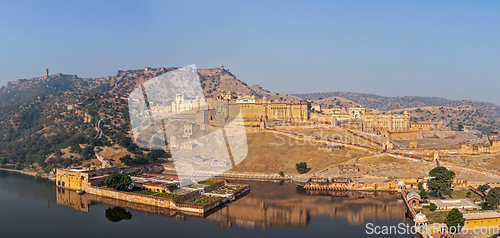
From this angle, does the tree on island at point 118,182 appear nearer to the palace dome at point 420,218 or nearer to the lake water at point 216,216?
the lake water at point 216,216

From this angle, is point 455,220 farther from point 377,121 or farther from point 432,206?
point 377,121

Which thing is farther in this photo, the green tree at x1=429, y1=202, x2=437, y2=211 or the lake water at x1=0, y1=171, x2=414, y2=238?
the green tree at x1=429, y1=202, x2=437, y2=211

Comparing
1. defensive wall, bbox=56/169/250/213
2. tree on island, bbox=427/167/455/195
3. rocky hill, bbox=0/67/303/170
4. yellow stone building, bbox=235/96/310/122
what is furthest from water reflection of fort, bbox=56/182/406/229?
yellow stone building, bbox=235/96/310/122

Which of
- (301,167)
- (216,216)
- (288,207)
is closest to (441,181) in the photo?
(288,207)

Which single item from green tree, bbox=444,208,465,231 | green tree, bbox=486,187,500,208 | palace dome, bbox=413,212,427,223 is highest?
green tree, bbox=486,187,500,208

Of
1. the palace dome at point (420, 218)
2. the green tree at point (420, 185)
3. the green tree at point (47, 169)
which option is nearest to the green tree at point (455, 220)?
the palace dome at point (420, 218)

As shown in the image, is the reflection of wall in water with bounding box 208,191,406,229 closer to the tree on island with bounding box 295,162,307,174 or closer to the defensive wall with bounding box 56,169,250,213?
→ the defensive wall with bounding box 56,169,250,213
